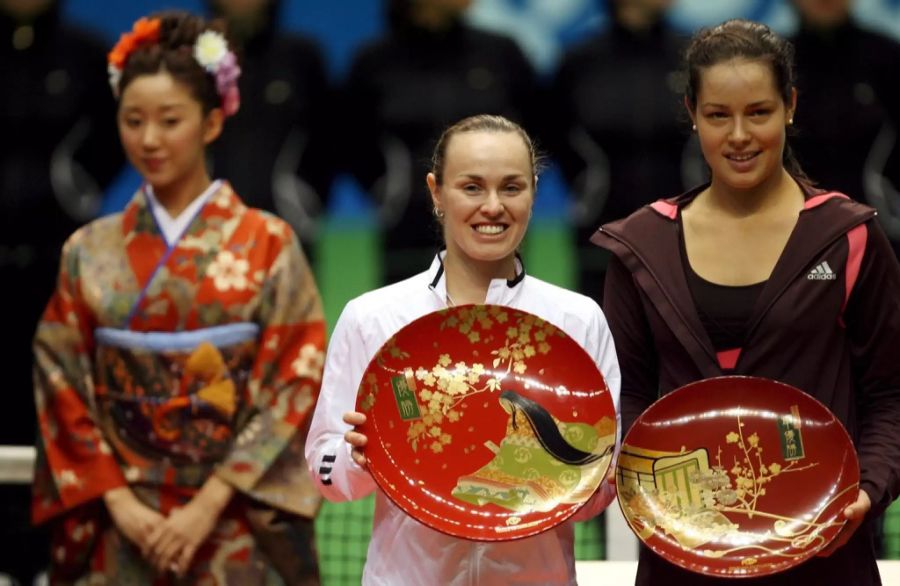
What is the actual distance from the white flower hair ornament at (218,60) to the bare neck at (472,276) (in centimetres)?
114

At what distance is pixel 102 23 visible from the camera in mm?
4246

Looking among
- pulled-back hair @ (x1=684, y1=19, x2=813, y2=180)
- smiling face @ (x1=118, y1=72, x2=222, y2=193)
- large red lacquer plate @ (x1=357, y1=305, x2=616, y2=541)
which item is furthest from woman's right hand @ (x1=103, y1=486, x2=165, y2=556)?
pulled-back hair @ (x1=684, y1=19, x2=813, y2=180)

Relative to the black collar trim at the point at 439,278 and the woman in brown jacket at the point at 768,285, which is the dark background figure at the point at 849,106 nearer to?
the woman in brown jacket at the point at 768,285

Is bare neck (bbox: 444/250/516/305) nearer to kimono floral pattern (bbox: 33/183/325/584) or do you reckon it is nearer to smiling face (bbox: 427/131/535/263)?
smiling face (bbox: 427/131/535/263)

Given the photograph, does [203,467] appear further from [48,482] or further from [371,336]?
[371,336]

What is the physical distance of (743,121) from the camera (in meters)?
2.34

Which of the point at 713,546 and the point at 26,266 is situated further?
the point at 26,266

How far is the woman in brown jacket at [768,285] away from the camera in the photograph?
90.7 inches

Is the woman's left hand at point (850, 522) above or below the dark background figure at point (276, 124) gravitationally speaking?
below

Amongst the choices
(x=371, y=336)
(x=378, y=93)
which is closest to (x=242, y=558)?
(x=371, y=336)

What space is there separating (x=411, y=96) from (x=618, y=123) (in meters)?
0.61

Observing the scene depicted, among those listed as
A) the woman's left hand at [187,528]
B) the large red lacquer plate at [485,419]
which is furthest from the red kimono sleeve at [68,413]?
the large red lacquer plate at [485,419]

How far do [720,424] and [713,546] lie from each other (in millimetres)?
195

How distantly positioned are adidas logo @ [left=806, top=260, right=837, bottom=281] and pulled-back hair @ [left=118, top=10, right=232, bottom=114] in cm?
160
